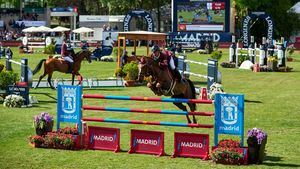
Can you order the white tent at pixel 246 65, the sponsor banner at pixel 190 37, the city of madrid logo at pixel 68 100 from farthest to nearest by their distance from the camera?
the sponsor banner at pixel 190 37 < the white tent at pixel 246 65 < the city of madrid logo at pixel 68 100

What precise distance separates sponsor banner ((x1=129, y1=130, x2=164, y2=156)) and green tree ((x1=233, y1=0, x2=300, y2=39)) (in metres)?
65.2

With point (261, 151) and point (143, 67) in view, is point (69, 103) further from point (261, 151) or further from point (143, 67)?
point (261, 151)

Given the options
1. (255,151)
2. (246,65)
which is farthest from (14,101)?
(246,65)

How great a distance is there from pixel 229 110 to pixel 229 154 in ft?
2.96

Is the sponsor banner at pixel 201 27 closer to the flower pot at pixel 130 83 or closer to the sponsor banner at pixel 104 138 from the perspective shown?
the flower pot at pixel 130 83

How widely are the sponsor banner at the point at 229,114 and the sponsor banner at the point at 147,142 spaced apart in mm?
1390

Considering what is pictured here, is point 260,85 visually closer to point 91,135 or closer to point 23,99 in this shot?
point 23,99

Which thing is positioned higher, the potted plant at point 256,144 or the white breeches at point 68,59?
the white breeches at point 68,59

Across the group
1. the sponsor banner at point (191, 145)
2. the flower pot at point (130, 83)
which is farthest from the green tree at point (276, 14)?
the sponsor banner at point (191, 145)

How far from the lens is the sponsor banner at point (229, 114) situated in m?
13.1

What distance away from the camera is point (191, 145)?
45.6ft

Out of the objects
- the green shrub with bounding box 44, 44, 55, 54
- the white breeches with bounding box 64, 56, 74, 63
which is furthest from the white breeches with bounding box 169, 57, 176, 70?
the green shrub with bounding box 44, 44, 55, 54

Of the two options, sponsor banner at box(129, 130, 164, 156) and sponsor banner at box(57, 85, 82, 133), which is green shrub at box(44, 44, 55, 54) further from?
sponsor banner at box(129, 130, 164, 156)

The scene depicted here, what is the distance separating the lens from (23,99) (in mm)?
22359
